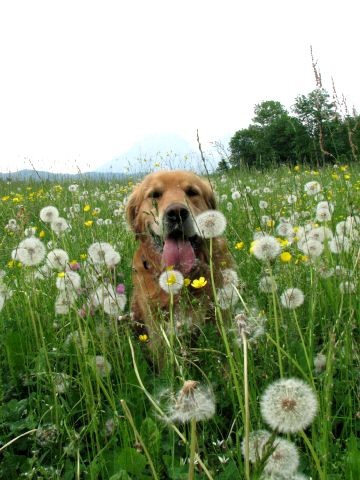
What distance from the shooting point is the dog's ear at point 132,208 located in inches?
200

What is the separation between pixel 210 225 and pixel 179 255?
167 centimetres

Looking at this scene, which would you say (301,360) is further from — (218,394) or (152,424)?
(152,424)

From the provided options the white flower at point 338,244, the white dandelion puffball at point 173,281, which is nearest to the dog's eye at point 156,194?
the white flower at point 338,244

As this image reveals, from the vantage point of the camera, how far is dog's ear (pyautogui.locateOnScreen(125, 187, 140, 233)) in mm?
5086

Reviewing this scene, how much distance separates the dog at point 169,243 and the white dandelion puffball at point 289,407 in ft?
6.67

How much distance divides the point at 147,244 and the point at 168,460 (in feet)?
9.03

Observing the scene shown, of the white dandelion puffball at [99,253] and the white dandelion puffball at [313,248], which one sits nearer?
the white dandelion puffball at [313,248]

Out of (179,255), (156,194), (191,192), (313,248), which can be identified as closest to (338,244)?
(313,248)

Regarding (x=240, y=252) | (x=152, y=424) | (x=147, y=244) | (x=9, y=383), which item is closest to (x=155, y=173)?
(x=147, y=244)

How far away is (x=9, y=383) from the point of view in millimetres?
2371

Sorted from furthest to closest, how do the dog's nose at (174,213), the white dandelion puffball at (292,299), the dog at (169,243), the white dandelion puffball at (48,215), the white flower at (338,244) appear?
the dog's nose at (174,213), the dog at (169,243), the white dandelion puffball at (48,215), the white flower at (338,244), the white dandelion puffball at (292,299)

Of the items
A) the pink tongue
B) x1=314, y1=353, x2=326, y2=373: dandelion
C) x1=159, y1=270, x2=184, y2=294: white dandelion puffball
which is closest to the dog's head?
the pink tongue

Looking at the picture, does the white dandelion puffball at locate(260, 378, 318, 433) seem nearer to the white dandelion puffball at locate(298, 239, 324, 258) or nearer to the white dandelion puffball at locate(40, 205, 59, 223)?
the white dandelion puffball at locate(298, 239, 324, 258)

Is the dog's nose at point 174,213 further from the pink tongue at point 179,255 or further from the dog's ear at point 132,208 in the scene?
the dog's ear at point 132,208
